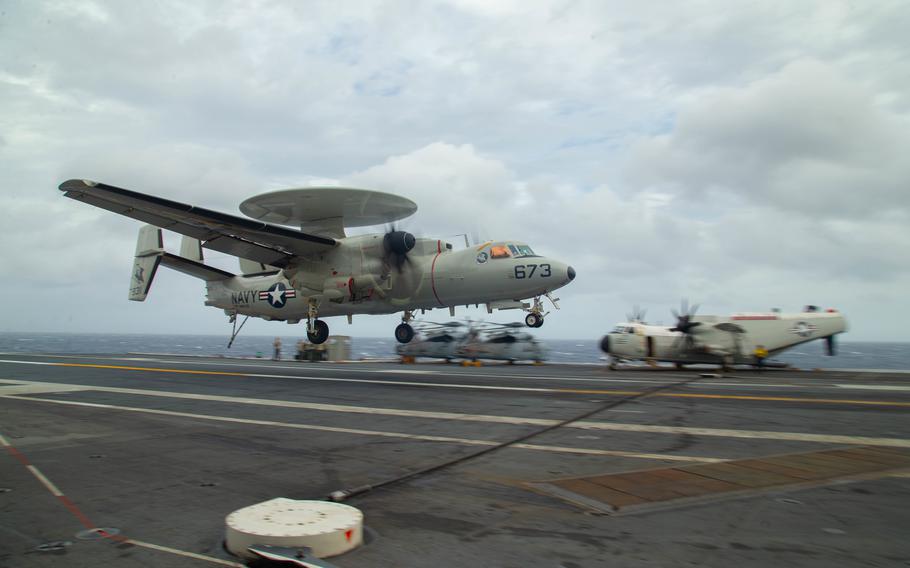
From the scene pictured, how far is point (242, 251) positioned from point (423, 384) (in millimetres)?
11340

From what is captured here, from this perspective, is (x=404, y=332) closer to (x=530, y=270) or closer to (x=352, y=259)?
(x=352, y=259)

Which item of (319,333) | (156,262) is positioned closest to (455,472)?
(319,333)

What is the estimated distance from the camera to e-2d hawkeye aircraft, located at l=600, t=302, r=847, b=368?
2498 cm

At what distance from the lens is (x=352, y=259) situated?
23000mm

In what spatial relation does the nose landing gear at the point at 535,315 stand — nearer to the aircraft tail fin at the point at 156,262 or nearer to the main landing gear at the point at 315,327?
the main landing gear at the point at 315,327

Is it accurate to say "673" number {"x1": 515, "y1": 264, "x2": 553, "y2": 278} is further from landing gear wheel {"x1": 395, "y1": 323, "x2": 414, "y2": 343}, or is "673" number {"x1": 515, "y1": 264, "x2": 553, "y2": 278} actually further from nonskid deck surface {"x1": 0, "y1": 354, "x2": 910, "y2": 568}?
landing gear wheel {"x1": 395, "y1": 323, "x2": 414, "y2": 343}

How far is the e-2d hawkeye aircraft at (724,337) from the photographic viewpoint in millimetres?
24984

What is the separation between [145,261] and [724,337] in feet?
103

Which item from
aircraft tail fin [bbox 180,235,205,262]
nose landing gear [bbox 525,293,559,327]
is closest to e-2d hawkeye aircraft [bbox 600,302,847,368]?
nose landing gear [bbox 525,293,559,327]

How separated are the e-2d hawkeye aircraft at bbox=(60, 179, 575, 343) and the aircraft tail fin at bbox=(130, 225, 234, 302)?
5476 millimetres

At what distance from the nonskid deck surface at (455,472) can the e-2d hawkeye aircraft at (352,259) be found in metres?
8.09

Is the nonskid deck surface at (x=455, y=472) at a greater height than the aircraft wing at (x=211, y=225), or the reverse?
the aircraft wing at (x=211, y=225)

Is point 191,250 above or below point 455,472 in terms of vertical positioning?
above

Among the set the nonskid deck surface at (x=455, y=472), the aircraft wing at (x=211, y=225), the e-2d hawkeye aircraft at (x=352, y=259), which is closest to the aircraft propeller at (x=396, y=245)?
the e-2d hawkeye aircraft at (x=352, y=259)
